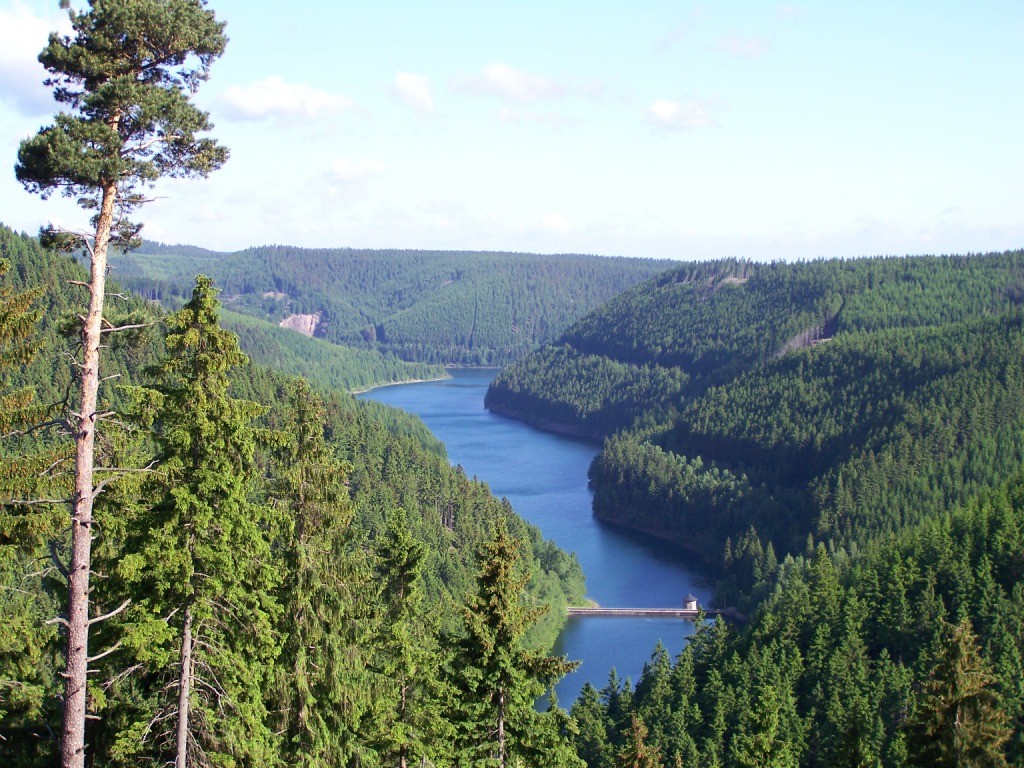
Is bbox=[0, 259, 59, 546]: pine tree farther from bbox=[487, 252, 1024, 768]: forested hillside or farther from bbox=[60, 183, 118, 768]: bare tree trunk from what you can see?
bbox=[487, 252, 1024, 768]: forested hillside

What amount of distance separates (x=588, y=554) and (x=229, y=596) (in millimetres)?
95328

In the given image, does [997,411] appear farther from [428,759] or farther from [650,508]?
[428,759]

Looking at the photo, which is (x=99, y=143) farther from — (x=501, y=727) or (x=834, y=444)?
(x=834, y=444)

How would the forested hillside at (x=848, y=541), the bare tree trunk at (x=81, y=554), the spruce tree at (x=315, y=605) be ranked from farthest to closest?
the forested hillside at (x=848, y=541) → the spruce tree at (x=315, y=605) → the bare tree trunk at (x=81, y=554)

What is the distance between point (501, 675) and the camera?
2133 centimetres

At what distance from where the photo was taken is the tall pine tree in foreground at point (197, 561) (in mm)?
16156

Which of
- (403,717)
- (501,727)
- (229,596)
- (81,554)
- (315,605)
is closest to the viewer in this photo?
(81,554)

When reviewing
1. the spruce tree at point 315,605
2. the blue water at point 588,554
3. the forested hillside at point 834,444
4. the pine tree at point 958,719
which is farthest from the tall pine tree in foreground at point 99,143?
the forested hillside at point 834,444

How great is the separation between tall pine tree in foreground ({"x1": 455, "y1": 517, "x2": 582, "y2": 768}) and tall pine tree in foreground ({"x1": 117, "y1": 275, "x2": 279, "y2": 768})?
497 centimetres

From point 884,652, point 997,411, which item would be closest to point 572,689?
point 884,652

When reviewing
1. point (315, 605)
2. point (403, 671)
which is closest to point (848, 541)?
point (403, 671)

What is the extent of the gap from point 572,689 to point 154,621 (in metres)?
55.6

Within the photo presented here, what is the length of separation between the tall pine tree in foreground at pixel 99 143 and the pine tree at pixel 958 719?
18802 millimetres

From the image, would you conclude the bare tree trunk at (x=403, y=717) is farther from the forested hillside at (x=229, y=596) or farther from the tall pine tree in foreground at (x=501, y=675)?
the tall pine tree in foreground at (x=501, y=675)
